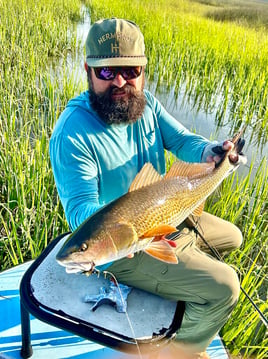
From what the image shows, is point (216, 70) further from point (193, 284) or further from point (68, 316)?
point (68, 316)

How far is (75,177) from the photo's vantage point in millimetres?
1637

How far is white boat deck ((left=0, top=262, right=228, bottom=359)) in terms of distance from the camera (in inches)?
71.3

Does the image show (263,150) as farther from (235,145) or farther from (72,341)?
(72,341)

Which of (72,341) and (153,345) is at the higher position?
(153,345)

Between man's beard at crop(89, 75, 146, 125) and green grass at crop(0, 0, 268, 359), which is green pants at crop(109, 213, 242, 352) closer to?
man's beard at crop(89, 75, 146, 125)

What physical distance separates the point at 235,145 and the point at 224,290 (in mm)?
793

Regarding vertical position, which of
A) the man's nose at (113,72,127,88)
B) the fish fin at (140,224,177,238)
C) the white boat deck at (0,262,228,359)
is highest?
the man's nose at (113,72,127,88)

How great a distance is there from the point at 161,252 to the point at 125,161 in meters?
0.69

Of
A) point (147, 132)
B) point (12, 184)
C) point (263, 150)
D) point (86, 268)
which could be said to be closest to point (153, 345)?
point (86, 268)

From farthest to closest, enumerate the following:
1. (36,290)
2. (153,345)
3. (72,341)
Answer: (72,341), (36,290), (153,345)

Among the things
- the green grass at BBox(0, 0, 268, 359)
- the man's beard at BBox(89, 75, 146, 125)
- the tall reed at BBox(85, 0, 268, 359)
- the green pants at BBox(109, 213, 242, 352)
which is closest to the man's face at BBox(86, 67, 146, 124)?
the man's beard at BBox(89, 75, 146, 125)

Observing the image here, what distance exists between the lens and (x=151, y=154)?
2.11 metres

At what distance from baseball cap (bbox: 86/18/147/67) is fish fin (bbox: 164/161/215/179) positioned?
25.8 inches

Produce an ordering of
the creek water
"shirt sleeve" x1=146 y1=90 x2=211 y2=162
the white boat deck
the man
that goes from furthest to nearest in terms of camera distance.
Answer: the creek water, "shirt sleeve" x1=146 y1=90 x2=211 y2=162, the white boat deck, the man
